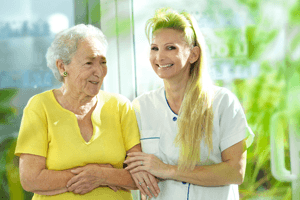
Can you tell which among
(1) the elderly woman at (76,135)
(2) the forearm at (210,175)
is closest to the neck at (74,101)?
(1) the elderly woman at (76,135)

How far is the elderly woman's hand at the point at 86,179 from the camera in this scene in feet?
3.81

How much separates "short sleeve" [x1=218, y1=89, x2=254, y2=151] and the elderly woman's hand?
1.87 ft

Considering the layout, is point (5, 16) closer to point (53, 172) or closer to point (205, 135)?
point (53, 172)

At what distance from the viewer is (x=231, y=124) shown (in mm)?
1249

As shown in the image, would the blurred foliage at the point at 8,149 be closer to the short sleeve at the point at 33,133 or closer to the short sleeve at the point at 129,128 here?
the short sleeve at the point at 33,133

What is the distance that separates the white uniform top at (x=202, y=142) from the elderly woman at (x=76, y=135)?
84 mm

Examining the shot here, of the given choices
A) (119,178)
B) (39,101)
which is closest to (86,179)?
(119,178)

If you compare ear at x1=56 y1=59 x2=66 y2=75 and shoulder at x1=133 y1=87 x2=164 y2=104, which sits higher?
ear at x1=56 y1=59 x2=66 y2=75

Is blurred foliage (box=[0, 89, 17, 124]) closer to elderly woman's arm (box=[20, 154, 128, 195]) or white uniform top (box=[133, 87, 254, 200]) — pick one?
elderly woman's arm (box=[20, 154, 128, 195])

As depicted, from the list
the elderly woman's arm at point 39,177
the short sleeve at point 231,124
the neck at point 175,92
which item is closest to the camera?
the elderly woman's arm at point 39,177

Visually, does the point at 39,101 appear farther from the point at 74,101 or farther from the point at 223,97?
the point at 223,97

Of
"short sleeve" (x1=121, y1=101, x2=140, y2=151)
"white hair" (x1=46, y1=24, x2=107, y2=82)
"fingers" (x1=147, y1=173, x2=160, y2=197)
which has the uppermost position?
"white hair" (x1=46, y1=24, x2=107, y2=82)

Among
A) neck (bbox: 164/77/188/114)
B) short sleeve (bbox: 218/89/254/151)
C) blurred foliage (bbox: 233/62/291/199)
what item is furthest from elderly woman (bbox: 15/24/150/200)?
blurred foliage (bbox: 233/62/291/199)

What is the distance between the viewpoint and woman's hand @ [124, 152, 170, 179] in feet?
4.06
